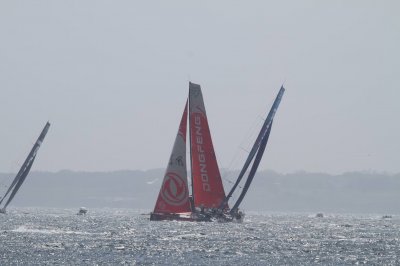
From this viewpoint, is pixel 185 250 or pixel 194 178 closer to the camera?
pixel 185 250

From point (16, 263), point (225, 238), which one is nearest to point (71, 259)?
point (16, 263)

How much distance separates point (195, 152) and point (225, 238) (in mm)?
13134

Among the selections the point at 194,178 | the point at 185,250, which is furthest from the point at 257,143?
the point at 185,250

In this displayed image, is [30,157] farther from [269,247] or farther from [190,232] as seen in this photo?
[269,247]

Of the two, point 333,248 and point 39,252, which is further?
point 333,248

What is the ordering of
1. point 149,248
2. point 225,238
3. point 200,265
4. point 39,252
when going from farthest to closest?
1. point 225,238
2. point 149,248
3. point 39,252
4. point 200,265

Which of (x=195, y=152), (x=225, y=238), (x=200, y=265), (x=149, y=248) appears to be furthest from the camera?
(x=195, y=152)

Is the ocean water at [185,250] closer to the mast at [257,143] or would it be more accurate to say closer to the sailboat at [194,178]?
the sailboat at [194,178]

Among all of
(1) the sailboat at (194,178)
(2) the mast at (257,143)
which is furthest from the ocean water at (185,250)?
(2) the mast at (257,143)

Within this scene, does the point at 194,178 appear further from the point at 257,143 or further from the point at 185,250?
Answer: the point at 185,250

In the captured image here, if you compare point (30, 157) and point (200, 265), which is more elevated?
point (30, 157)

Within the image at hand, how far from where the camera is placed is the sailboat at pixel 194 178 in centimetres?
11550

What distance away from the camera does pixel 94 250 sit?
8581 cm

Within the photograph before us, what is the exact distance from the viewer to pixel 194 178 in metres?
115
